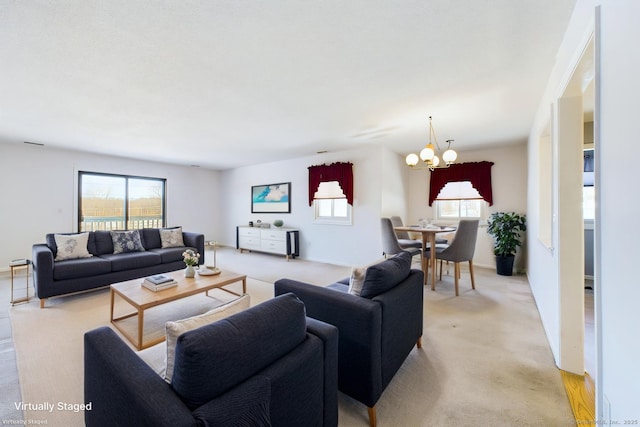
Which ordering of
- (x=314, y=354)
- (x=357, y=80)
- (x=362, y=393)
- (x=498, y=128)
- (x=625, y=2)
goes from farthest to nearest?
1. (x=498, y=128)
2. (x=357, y=80)
3. (x=362, y=393)
4. (x=314, y=354)
5. (x=625, y=2)

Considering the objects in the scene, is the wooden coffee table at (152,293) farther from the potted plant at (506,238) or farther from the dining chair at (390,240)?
the potted plant at (506,238)

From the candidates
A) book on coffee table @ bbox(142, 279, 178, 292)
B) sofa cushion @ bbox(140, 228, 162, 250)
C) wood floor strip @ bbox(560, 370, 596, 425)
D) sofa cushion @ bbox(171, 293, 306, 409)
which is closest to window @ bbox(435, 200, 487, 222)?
wood floor strip @ bbox(560, 370, 596, 425)

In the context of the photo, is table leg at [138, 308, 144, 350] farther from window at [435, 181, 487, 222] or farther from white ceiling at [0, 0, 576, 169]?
window at [435, 181, 487, 222]

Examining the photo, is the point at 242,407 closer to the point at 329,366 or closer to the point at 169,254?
the point at 329,366

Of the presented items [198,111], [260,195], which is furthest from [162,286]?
[260,195]

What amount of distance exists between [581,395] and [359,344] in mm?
1525

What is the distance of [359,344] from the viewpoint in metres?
1.46

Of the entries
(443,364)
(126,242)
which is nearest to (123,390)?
(443,364)

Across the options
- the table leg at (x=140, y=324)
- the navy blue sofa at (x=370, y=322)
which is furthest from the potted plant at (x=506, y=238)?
the table leg at (x=140, y=324)

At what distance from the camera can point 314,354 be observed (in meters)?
1.12

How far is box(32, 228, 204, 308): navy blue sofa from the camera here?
311cm

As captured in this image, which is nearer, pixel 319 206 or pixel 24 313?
pixel 24 313

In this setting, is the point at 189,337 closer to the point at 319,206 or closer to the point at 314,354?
the point at 314,354

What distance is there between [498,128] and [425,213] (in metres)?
2.38
